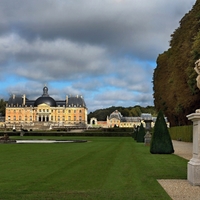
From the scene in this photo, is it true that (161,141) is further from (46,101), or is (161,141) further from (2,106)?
(2,106)

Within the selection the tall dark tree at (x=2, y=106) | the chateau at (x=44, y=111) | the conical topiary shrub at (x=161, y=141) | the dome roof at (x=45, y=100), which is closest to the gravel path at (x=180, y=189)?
the conical topiary shrub at (x=161, y=141)

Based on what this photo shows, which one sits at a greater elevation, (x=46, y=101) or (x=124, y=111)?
(x=46, y=101)

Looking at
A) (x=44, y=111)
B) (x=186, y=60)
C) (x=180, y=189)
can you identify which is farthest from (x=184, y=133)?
(x=44, y=111)

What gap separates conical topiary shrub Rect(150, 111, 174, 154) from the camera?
41.8ft

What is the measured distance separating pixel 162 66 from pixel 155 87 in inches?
108

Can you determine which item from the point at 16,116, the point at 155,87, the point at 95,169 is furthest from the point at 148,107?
the point at 95,169

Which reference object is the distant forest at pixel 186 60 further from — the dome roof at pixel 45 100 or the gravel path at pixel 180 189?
the dome roof at pixel 45 100

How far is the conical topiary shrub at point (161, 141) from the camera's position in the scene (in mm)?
12734

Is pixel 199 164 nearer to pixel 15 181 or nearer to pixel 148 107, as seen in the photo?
pixel 15 181

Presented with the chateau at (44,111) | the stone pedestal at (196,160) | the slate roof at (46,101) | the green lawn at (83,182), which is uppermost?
the slate roof at (46,101)

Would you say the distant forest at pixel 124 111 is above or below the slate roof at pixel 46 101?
below

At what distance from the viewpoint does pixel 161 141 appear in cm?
1284

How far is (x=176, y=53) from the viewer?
24.6m

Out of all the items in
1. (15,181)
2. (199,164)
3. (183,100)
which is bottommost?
(15,181)
